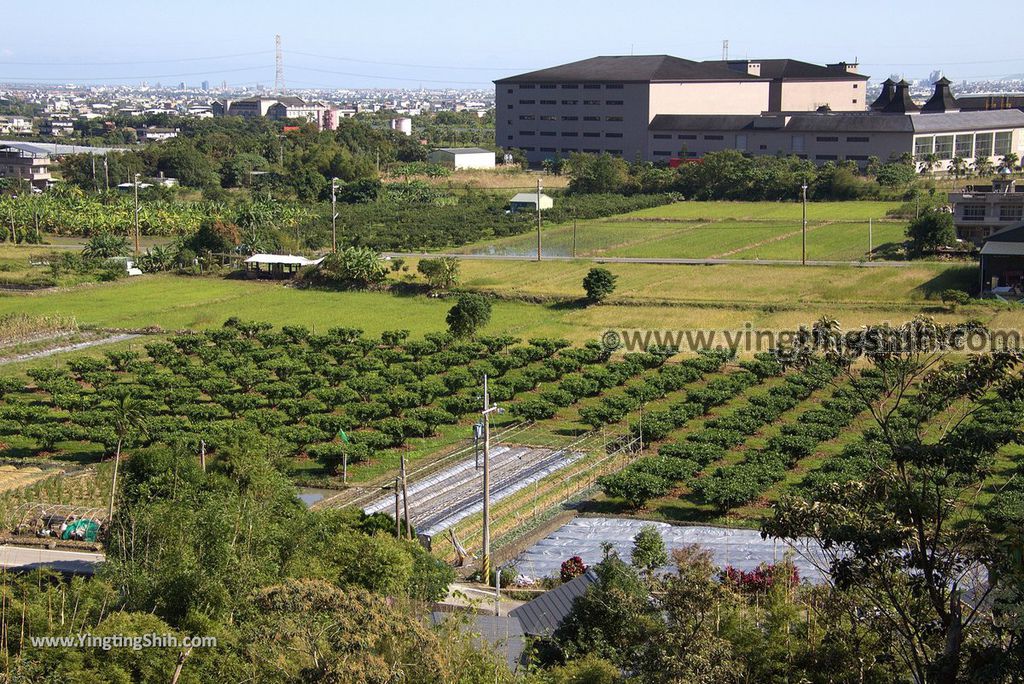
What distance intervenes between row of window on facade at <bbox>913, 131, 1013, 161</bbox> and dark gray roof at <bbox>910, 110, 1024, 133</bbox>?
1.40ft

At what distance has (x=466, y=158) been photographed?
244 feet

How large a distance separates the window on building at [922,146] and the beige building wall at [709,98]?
1680cm

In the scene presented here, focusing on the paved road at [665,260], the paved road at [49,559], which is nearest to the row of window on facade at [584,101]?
the paved road at [665,260]

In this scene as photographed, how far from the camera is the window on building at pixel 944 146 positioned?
65562mm

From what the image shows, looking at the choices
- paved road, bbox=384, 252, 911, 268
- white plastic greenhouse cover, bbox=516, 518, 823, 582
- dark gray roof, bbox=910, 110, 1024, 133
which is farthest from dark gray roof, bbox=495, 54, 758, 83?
white plastic greenhouse cover, bbox=516, 518, 823, 582

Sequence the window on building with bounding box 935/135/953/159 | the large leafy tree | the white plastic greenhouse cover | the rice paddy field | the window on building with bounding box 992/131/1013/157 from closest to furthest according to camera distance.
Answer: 1. the large leafy tree
2. the white plastic greenhouse cover
3. the rice paddy field
4. the window on building with bounding box 935/135/953/159
5. the window on building with bounding box 992/131/1013/157

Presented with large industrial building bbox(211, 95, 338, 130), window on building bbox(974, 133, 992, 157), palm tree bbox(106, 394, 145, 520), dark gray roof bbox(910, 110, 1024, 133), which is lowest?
palm tree bbox(106, 394, 145, 520)

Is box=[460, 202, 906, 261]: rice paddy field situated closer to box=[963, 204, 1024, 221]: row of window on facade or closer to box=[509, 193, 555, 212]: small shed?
box=[963, 204, 1024, 221]: row of window on facade

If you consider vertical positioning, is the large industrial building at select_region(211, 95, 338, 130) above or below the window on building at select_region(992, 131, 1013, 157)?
above

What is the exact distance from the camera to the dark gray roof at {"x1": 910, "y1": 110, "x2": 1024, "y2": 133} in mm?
64637

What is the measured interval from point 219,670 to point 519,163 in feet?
221

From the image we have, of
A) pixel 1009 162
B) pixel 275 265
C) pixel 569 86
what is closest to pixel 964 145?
pixel 1009 162

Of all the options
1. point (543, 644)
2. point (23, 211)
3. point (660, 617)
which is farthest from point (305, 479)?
point (23, 211)

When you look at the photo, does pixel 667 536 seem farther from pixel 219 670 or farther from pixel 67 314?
pixel 67 314
